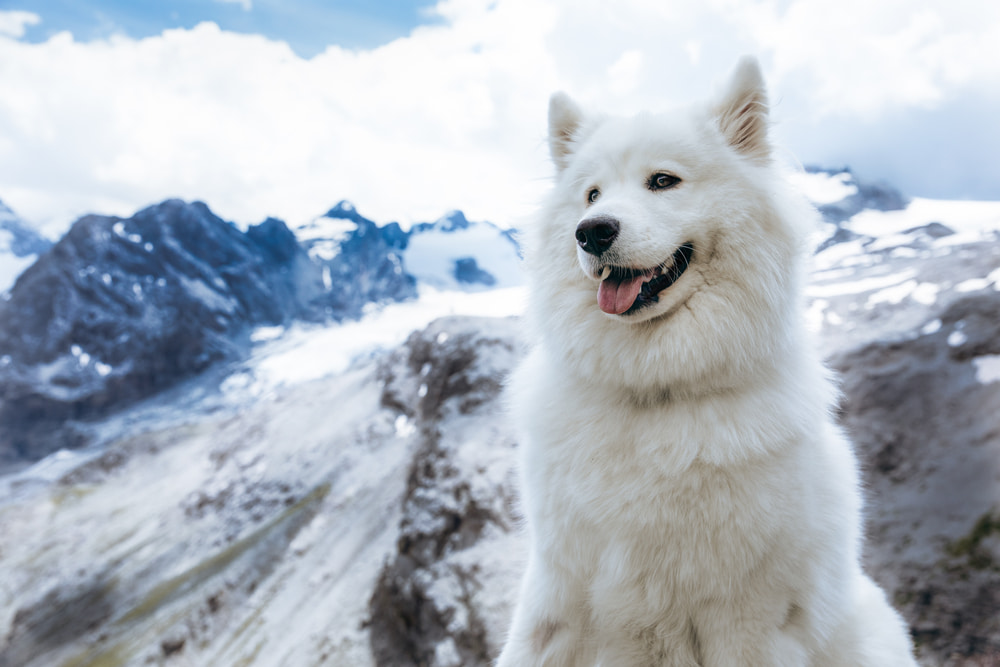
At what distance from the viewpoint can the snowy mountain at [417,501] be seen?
20.4 feet

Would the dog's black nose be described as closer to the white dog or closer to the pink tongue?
the white dog

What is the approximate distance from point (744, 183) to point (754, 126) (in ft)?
1.08

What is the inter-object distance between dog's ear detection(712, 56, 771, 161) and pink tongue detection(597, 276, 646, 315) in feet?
2.94

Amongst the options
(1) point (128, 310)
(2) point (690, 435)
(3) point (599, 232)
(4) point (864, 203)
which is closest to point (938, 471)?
(2) point (690, 435)

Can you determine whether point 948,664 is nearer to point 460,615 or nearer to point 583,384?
point 460,615

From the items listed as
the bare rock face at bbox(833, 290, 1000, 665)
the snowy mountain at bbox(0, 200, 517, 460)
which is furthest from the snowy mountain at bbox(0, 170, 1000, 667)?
the snowy mountain at bbox(0, 200, 517, 460)

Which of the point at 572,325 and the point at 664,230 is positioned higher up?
the point at 664,230

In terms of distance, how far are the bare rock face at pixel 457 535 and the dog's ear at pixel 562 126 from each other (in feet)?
13.0

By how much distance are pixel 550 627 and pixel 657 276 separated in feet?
5.61

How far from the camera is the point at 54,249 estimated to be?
271 feet

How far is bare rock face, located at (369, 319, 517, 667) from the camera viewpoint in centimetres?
611

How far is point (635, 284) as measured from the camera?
2240mm

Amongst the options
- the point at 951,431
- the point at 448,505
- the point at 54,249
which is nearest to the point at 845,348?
the point at 951,431

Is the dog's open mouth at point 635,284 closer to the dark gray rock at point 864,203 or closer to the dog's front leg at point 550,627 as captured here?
the dog's front leg at point 550,627
